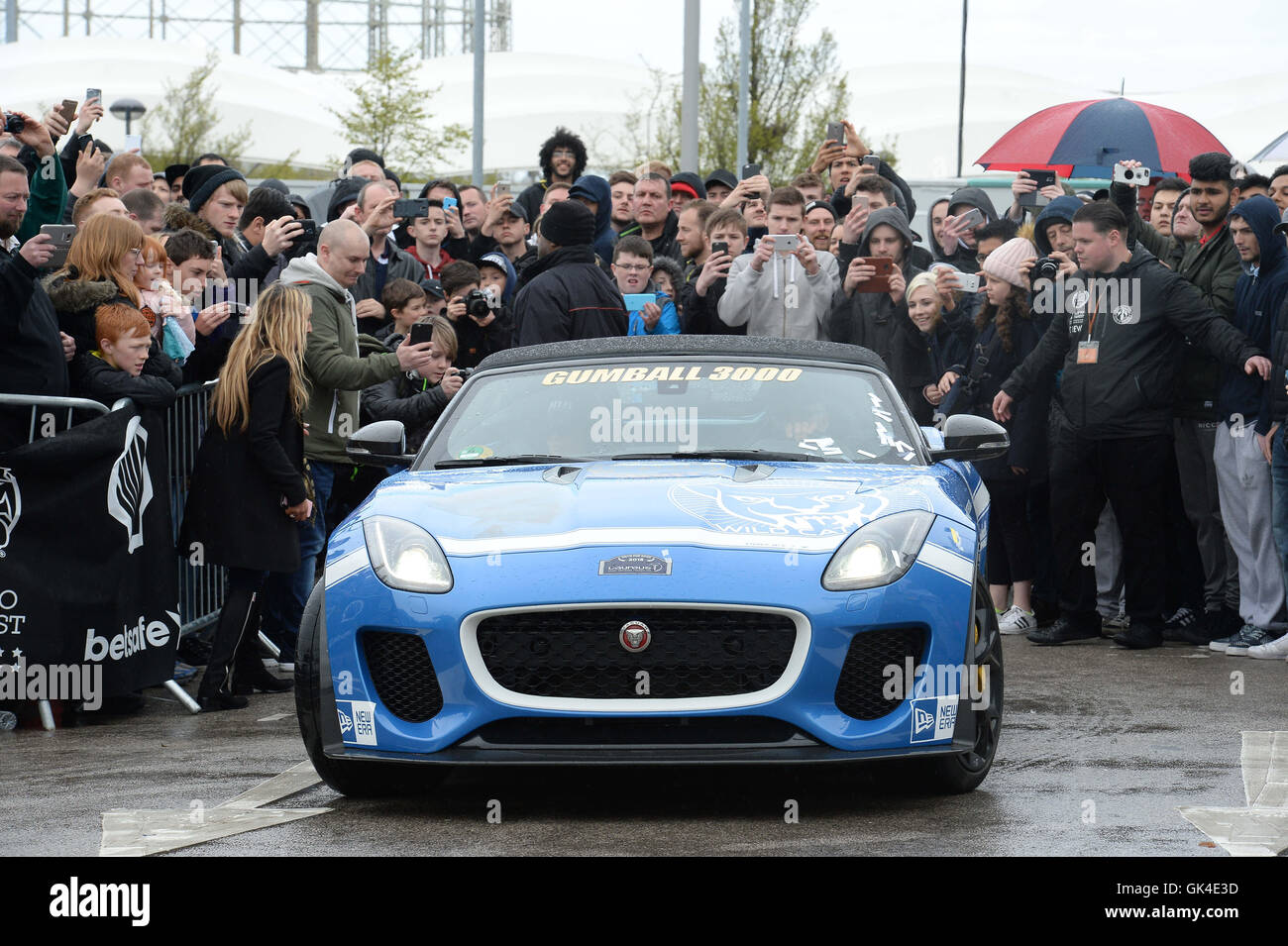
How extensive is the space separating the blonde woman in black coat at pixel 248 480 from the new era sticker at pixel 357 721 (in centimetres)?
280

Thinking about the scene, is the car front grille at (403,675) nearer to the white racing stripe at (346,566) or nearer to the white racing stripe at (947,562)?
the white racing stripe at (346,566)

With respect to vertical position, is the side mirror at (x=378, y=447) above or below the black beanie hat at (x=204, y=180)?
below

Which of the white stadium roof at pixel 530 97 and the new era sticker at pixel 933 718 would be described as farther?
the white stadium roof at pixel 530 97

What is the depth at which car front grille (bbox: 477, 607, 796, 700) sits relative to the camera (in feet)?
18.4

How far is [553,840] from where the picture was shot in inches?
214

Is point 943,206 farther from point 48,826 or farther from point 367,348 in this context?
point 48,826

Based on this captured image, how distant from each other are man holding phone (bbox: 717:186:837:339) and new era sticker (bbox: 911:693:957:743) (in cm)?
536

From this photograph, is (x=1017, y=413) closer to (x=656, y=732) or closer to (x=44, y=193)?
(x=44, y=193)

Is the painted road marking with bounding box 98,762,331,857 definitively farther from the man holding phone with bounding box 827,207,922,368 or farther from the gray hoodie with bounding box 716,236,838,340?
the man holding phone with bounding box 827,207,922,368

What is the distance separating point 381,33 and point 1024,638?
89.1 m

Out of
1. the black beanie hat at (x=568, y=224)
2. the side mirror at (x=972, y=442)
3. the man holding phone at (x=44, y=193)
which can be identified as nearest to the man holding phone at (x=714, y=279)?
the black beanie hat at (x=568, y=224)

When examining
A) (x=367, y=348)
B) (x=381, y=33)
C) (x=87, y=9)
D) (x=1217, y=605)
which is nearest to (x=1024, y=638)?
(x=1217, y=605)

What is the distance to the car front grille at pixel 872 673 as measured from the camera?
5.65 m

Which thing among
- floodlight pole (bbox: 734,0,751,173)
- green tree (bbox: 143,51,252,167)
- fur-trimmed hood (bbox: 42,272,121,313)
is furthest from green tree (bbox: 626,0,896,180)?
fur-trimmed hood (bbox: 42,272,121,313)
